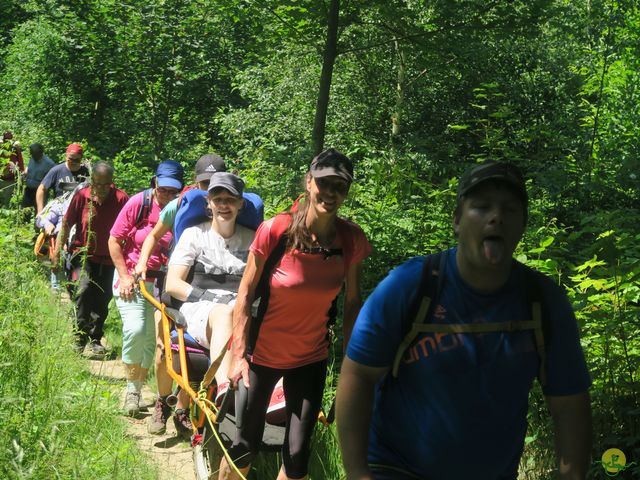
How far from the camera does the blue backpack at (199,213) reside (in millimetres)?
5387

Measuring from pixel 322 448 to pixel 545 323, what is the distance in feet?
9.60

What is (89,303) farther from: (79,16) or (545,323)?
(79,16)

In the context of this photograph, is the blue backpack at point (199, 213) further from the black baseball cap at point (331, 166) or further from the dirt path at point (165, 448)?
the black baseball cap at point (331, 166)

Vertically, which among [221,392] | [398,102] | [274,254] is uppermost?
[398,102]

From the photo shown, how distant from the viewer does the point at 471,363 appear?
2.34 m

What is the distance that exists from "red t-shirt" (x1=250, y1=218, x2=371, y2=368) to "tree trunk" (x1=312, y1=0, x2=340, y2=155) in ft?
11.9

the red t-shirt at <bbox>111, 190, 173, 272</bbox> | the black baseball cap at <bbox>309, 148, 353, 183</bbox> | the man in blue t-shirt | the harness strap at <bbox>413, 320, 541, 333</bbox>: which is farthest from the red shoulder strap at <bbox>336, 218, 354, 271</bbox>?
the red t-shirt at <bbox>111, 190, 173, 272</bbox>

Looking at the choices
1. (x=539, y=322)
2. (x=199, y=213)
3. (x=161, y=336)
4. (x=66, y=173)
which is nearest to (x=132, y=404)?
(x=161, y=336)

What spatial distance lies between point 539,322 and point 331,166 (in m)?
1.88

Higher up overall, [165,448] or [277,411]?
[277,411]

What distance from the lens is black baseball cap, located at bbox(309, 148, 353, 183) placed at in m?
4.05

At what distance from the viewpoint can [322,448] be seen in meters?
5.07

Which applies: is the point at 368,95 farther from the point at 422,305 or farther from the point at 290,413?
the point at 422,305

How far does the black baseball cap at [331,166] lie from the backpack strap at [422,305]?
169cm
